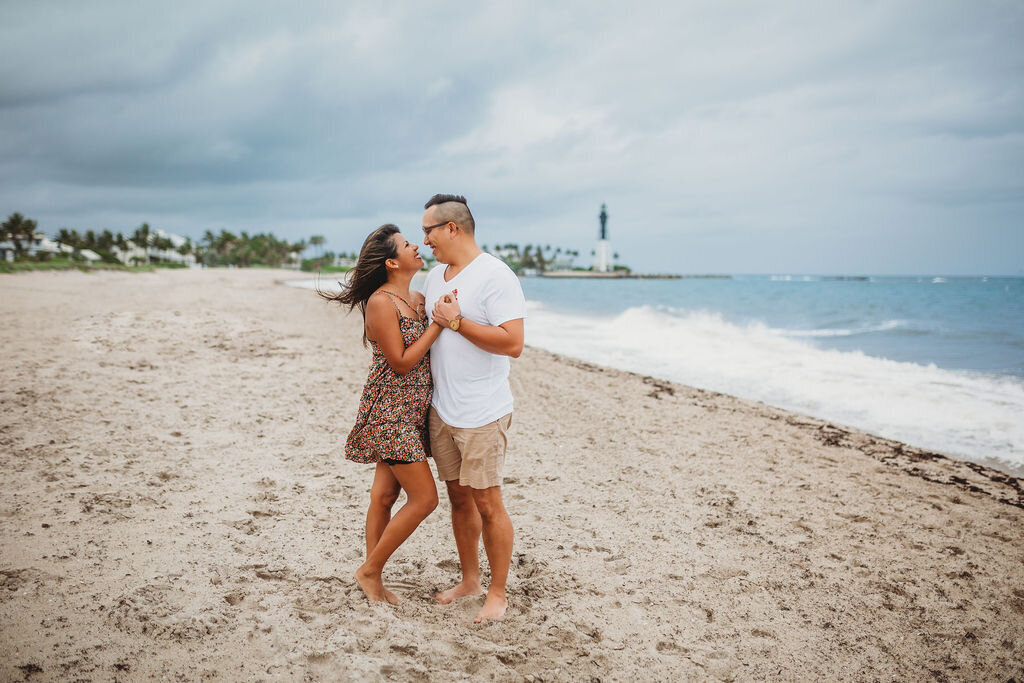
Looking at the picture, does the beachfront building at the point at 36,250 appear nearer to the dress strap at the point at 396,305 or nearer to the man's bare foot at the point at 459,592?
the dress strap at the point at 396,305

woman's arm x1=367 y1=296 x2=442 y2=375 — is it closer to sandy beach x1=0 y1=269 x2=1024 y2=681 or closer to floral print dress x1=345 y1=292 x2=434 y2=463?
floral print dress x1=345 y1=292 x2=434 y2=463

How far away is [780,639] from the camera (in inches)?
120

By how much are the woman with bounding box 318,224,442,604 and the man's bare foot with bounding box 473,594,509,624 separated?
582 mm

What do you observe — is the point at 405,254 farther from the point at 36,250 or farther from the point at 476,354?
the point at 36,250

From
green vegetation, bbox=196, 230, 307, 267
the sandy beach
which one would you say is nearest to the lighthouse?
green vegetation, bbox=196, 230, 307, 267

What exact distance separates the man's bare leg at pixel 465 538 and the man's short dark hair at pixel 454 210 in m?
1.40

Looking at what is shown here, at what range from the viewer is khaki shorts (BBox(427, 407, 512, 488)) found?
9.46 ft

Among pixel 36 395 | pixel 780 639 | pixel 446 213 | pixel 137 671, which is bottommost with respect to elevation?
pixel 780 639

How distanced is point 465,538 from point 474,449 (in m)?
0.73

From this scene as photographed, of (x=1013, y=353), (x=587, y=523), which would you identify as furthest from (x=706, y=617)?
(x=1013, y=353)

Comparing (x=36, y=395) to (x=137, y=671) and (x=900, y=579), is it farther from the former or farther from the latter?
(x=900, y=579)

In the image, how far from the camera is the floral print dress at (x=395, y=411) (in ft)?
9.59

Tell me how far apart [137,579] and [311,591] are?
3.09 feet

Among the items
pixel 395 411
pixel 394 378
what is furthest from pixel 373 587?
pixel 394 378
